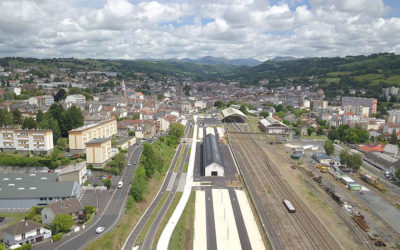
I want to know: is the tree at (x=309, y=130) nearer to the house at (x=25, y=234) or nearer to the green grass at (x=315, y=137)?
the green grass at (x=315, y=137)

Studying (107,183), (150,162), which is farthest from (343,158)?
(107,183)

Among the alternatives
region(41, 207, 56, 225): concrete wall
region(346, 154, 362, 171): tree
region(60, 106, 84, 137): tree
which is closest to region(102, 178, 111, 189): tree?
region(41, 207, 56, 225): concrete wall

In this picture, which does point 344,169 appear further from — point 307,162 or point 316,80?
point 316,80

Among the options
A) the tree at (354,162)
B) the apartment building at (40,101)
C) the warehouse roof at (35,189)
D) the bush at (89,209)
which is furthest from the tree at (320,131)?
the apartment building at (40,101)

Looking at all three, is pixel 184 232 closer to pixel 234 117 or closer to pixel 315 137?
pixel 315 137

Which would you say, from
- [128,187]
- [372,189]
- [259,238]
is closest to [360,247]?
[259,238]

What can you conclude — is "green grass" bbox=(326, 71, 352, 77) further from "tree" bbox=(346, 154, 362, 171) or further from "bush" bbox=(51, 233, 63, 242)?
"bush" bbox=(51, 233, 63, 242)

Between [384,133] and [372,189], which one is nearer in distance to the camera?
[372,189]
